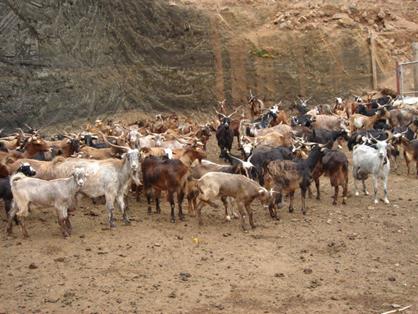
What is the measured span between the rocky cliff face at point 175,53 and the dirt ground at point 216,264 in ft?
47.4

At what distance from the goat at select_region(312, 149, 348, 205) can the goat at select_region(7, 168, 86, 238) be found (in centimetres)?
518

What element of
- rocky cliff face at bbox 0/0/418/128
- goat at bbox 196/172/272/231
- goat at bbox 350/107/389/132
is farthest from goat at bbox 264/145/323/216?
rocky cliff face at bbox 0/0/418/128

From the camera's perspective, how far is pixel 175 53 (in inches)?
1177

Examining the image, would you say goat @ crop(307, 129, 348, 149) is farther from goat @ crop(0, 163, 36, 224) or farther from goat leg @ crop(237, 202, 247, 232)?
goat @ crop(0, 163, 36, 224)

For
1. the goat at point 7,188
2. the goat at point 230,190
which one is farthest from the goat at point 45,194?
the goat at point 230,190

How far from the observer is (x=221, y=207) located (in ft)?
43.4

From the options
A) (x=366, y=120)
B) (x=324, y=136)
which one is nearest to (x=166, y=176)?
(x=324, y=136)

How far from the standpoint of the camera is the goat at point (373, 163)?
13.3 m

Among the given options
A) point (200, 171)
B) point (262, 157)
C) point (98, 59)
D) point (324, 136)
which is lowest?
point (200, 171)

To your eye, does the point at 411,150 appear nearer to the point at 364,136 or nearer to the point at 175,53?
the point at 364,136

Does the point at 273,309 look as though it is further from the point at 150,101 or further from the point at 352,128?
the point at 150,101

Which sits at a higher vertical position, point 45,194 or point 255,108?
point 255,108

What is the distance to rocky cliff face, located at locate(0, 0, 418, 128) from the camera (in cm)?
2545

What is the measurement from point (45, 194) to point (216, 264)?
3.35 metres
